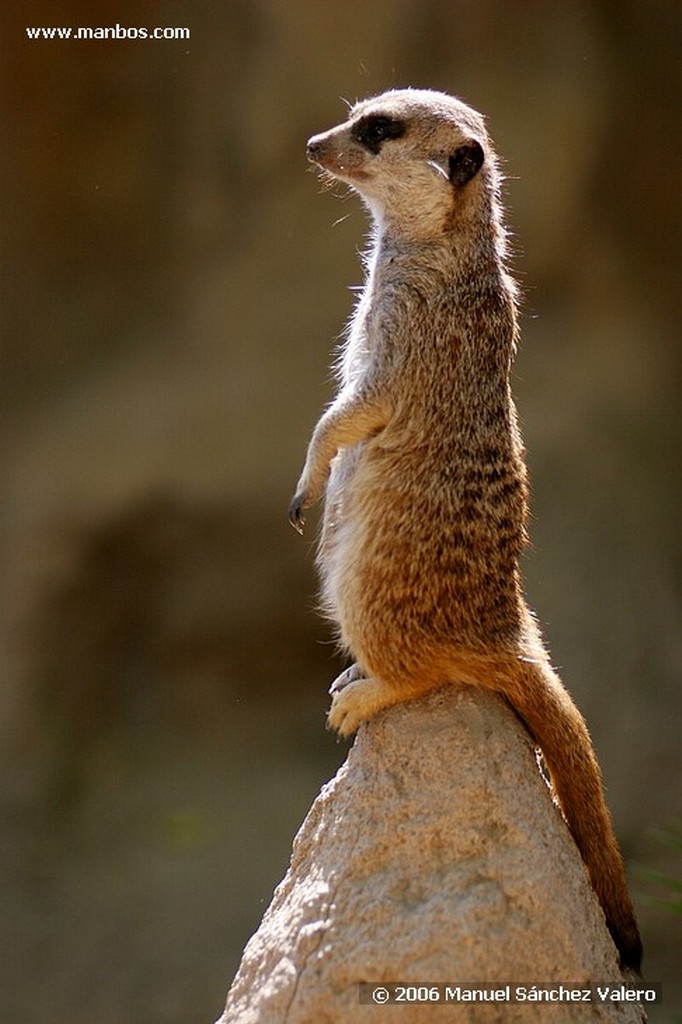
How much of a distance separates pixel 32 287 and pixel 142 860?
6.95ft

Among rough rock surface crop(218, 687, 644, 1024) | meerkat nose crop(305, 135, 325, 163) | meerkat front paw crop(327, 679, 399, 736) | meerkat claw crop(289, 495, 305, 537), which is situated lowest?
rough rock surface crop(218, 687, 644, 1024)

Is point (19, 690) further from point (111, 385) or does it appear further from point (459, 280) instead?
point (459, 280)

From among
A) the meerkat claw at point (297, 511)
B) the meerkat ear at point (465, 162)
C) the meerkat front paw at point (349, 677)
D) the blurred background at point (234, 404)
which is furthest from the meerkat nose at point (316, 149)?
the blurred background at point (234, 404)

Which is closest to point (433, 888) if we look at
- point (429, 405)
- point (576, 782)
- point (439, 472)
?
point (576, 782)

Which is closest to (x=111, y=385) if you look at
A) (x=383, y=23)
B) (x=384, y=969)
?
(x=383, y=23)

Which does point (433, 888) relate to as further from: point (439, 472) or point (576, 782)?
point (439, 472)

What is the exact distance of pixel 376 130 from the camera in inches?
106

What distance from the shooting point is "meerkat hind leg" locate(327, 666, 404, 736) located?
8.59 feet

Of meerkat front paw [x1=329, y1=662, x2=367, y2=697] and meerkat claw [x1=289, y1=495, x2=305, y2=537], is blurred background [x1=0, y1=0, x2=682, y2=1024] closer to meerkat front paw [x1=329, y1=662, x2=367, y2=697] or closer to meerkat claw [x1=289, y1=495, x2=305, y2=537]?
meerkat front paw [x1=329, y1=662, x2=367, y2=697]

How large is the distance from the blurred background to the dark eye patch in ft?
9.24

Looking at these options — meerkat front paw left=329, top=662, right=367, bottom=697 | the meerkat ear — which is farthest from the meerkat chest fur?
meerkat front paw left=329, top=662, right=367, bottom=697

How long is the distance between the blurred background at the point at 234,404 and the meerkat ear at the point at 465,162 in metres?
2.86

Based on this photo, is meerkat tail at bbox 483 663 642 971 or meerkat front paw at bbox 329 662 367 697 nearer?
meerkat tail at bbox 483 663 642 971

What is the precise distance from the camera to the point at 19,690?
579 cm
